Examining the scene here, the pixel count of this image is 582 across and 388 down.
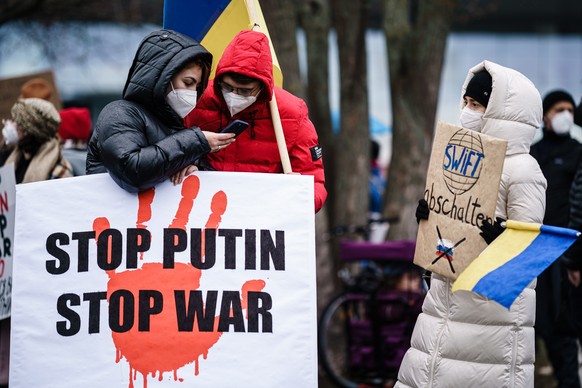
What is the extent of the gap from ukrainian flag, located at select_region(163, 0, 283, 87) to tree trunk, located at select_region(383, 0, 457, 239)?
436cm

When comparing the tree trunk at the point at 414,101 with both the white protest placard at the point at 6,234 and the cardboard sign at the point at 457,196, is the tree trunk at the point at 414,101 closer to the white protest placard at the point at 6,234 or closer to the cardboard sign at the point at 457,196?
the white protest placard at the point at 6,234

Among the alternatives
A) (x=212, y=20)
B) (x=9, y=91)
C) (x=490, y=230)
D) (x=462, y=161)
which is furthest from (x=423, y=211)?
(x=9, y=91)

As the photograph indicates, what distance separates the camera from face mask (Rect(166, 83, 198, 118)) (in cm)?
472

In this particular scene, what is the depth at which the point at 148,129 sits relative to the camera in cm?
468

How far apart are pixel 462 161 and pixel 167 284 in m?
1.52

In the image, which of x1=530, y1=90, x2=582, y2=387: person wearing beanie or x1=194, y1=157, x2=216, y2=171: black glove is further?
x1=530, y1=90, x2=582, y2=387: person wearing beanie

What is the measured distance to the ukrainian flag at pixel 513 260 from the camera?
175 inches

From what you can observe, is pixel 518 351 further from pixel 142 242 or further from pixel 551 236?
pixel 142 242

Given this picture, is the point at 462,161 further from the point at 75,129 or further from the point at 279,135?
the point at 75,129

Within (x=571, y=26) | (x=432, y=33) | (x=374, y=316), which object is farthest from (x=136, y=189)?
(x=571, y=26)

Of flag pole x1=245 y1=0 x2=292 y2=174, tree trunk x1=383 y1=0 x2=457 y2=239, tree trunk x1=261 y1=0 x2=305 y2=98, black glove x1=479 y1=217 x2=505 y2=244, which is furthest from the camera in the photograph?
tree trunk x1=383 y1=0 x2=457 y2=239

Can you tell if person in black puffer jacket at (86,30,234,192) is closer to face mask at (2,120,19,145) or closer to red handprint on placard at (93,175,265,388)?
red handprint on placard at (93,175,265,388)

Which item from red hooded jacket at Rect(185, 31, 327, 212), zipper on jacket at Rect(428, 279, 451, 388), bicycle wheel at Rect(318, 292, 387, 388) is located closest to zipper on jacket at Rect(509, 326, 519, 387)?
zipper on jacket at Rect(428, 279, 451, 388)

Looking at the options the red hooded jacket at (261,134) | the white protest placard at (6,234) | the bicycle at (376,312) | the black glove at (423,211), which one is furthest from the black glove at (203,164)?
the bicycle at (376,312)
